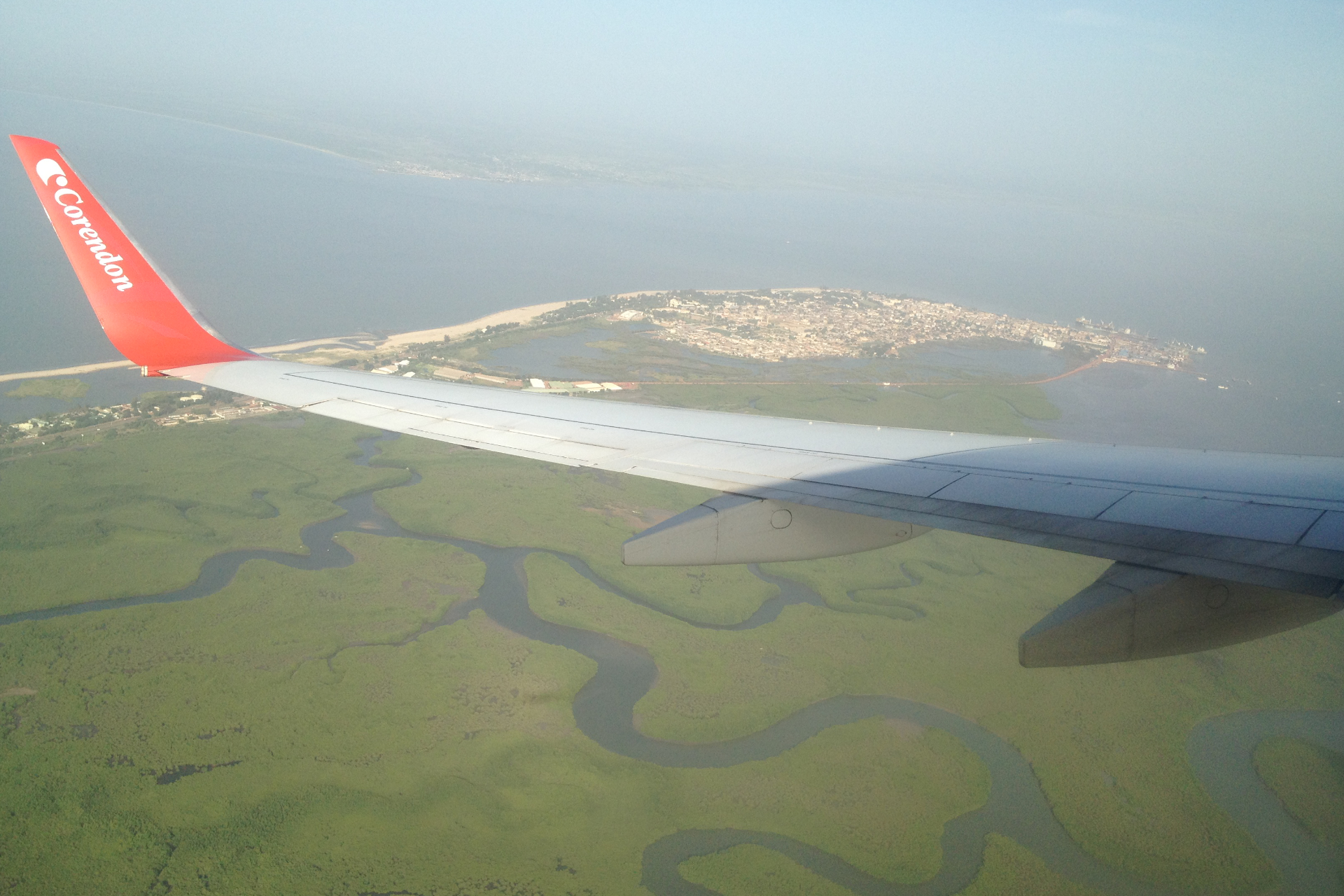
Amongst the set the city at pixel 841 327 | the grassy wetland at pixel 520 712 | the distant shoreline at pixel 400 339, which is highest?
the city at pixel 841 327

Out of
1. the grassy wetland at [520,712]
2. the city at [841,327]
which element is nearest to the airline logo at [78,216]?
the grassy wetland at [520,712]

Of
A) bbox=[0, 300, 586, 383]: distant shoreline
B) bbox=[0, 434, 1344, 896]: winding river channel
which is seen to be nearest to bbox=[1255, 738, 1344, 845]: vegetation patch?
bbox=[0, 434, 1344, 896]: winding river channel

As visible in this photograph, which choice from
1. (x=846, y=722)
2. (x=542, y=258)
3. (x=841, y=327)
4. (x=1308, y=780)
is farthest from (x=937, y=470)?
(x=542, y=258)

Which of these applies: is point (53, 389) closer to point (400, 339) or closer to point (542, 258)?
point (400, 339)

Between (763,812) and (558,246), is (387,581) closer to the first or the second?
(763,812)

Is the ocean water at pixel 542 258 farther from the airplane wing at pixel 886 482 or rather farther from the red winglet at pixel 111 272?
the airplane wing at pixel 886 482
